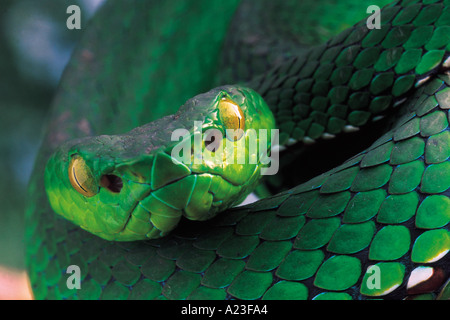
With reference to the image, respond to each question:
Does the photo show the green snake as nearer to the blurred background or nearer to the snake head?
the snake head

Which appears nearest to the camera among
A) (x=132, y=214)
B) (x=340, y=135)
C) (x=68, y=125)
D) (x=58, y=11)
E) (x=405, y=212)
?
(x=405, y=212)

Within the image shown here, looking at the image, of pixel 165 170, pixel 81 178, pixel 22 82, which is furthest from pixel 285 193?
pixel 22 82

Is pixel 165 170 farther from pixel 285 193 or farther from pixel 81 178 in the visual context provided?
pixel 285 193

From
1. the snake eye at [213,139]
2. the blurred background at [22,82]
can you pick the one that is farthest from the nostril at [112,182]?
the blurred background at [22,82]

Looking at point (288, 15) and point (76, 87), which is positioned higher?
point (288, 15)

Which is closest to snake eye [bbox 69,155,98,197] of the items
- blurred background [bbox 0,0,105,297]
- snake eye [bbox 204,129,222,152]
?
snake eye [bbox 204,129,222,152]

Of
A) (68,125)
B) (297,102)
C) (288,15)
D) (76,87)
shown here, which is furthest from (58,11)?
(297,102)
